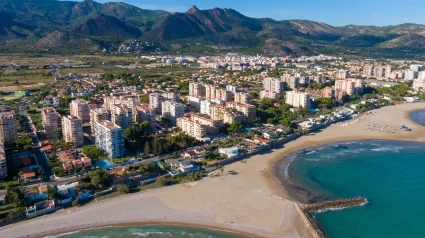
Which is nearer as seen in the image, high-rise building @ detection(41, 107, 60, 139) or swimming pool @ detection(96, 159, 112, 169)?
swimming pool @ detection(96, 159, 112, 169)

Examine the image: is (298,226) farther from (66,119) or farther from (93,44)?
(93,44)

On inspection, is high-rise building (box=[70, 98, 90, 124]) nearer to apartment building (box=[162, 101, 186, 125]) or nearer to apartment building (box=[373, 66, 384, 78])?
apartment building (box=[162, 101, 186, 125])

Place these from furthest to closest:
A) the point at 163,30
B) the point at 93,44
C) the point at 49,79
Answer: the point at 163,30 < the point at 93,44 < the point at 49,79

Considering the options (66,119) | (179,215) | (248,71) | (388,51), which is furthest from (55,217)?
(388,51)

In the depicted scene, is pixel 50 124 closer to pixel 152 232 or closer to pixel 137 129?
pixel 137 129

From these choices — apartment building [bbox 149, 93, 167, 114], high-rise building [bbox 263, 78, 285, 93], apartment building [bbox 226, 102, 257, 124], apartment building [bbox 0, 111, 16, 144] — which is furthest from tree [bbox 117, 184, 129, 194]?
high-rise building [bbox 263, 78, 285, 93]

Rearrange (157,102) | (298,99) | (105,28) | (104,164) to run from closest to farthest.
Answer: (104,164) < (157,102) < (298,99) < (105,28)

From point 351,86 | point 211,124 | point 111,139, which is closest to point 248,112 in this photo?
point 211,124
